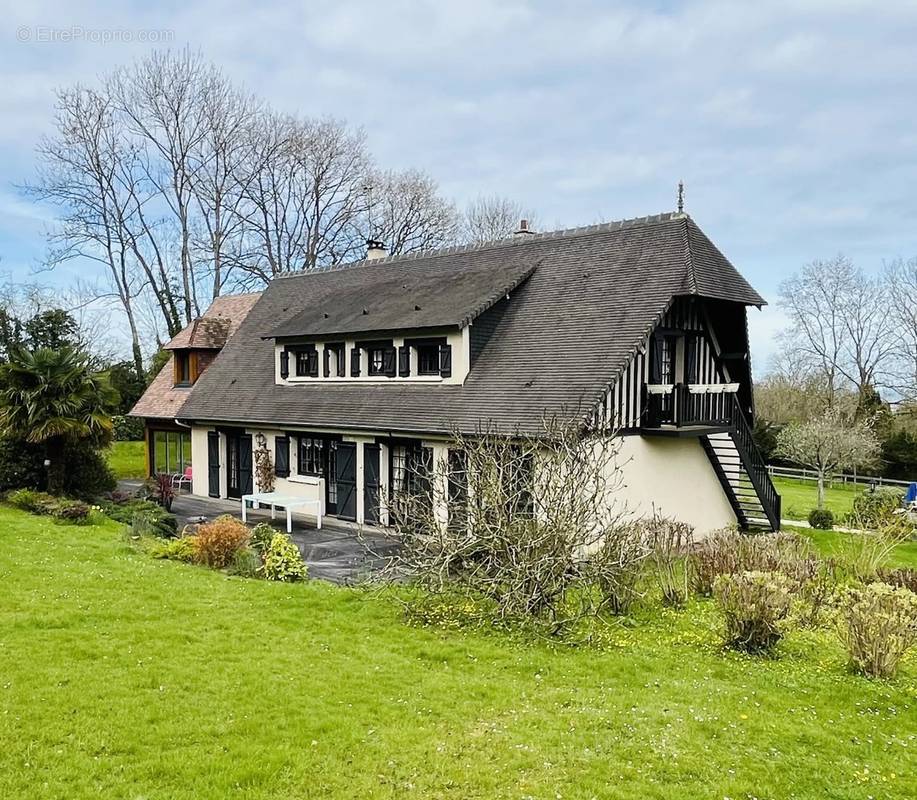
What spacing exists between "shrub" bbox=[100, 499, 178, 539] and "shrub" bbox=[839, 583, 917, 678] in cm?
1210

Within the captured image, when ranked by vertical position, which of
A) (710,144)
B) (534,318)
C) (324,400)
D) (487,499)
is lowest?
(487,499)

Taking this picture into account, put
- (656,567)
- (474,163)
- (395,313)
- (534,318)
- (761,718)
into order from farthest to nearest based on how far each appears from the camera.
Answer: (474,163), (395,313), (534,318), (656,567), (761,718)

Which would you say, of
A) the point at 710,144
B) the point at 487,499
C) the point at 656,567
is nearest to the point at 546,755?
the point at 487,499

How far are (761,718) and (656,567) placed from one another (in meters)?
4.28

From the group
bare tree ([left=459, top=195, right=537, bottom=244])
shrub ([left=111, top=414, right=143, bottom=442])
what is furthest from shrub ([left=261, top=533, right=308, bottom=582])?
bare tree ([left=459, top=195, right=537, bottom=244])

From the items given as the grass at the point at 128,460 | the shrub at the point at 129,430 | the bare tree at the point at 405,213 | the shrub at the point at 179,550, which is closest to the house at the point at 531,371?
the shrub at the point at 179,550

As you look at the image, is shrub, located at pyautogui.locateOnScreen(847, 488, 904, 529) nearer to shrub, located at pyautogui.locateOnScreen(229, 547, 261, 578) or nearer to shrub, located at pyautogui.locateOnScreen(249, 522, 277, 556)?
shrub, located at pyautogui.locateOnScreen(249, 522, 277, 556)

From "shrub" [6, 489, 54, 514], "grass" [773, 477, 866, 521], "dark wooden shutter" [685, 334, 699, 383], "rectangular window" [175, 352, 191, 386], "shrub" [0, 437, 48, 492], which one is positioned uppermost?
"rectangular window" [175, 352, 191, 386]

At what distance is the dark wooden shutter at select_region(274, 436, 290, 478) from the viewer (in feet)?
62.6

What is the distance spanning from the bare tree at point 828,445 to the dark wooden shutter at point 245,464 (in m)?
17.1

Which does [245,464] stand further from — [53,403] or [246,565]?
[246,565]

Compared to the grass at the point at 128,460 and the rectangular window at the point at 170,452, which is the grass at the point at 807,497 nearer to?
the rectangular window at the point at 170,452

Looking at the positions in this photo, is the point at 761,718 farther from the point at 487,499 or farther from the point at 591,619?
the point at 487,499

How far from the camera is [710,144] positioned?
16.6 metres
